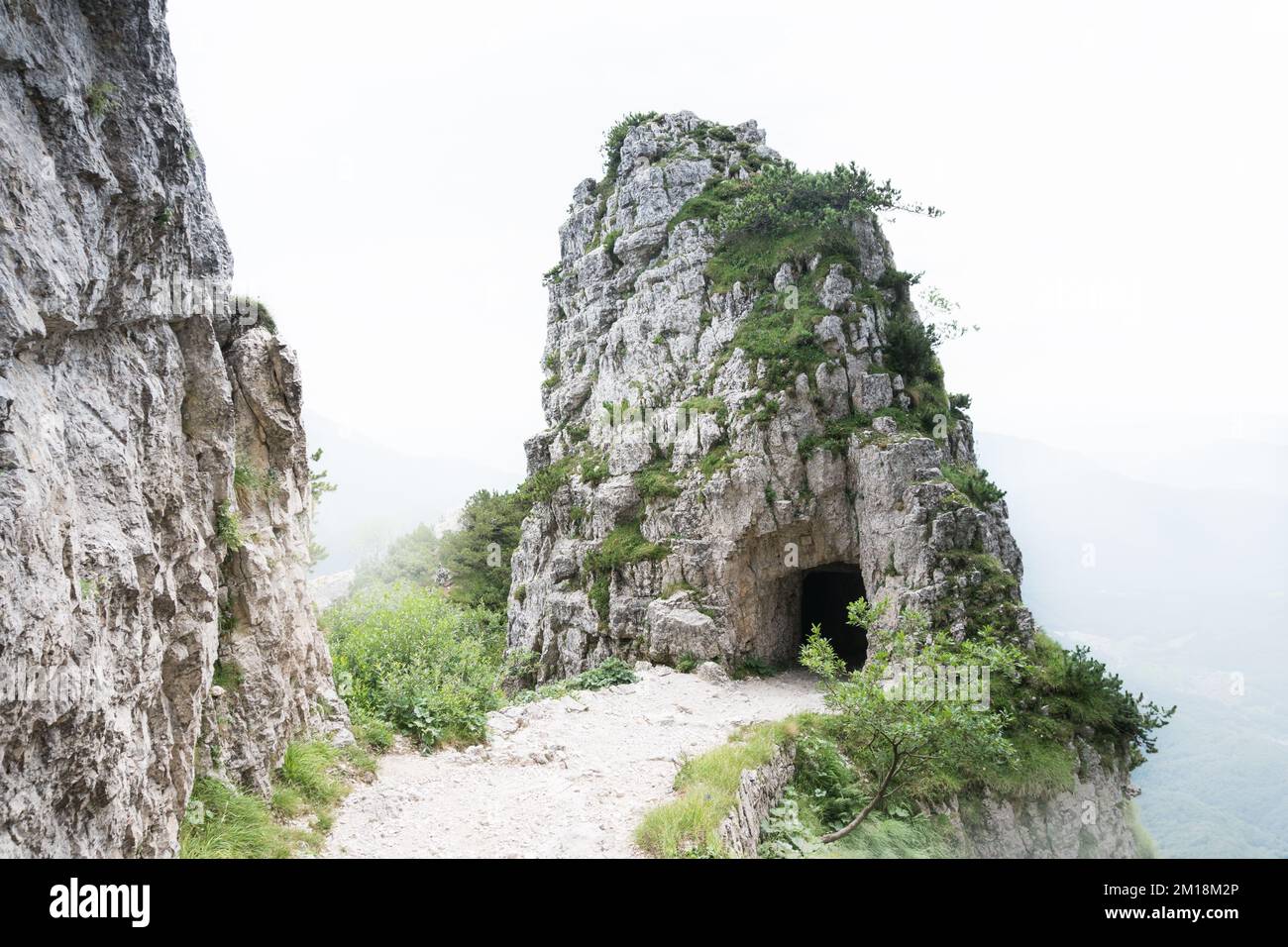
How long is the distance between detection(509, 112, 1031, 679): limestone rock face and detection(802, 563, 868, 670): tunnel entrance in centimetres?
271

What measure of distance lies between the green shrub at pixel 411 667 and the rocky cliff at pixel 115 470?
128 inches

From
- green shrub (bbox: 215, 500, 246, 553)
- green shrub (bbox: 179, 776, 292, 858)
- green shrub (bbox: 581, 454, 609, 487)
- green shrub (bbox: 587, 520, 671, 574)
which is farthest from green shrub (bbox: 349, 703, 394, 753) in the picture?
green shrub (bbox: 581, 454, 609, 487)

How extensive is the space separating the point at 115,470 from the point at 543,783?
842cm

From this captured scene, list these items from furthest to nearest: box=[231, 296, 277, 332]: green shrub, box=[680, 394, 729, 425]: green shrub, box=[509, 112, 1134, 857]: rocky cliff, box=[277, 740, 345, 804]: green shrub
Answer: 1. box=[680, 394, 729, 425]: green shrub
2. box=[509, 112, 1134, 857]: rocky cliff
3. box=[231, 296, 277, 332]: green shrub
4. box=[277, 740, 345, 804]: green shrub

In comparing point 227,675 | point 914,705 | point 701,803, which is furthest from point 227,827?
point 914,705

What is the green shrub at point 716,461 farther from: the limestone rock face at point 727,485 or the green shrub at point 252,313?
the green shrub at point 252,313

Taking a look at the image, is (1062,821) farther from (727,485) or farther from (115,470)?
(115,470)

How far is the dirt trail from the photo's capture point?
30.2 feet

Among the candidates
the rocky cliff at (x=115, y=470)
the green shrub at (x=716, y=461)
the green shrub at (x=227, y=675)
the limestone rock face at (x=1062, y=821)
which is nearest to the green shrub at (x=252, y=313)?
the rocky cliff at (x=115, y=470)

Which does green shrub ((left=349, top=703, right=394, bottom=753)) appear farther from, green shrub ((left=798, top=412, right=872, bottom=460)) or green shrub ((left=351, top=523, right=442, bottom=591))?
green shrub ((left=351, top=523, right=442, bottom=591))

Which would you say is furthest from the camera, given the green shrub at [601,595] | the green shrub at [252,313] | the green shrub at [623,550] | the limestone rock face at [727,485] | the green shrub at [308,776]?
the green shrub at [601,595]

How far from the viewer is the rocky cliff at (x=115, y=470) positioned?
521 centimetres

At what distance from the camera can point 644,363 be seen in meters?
28.6

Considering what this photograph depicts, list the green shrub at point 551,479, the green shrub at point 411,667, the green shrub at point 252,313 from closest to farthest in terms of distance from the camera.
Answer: the green shrub at point 252,313 < the green shrub at point 411,667 < the green shrub at point 551,479
